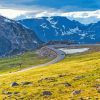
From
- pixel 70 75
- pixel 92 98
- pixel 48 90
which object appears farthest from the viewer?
pixel 70 75

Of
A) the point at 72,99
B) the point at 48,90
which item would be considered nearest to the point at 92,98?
the point at 72,99

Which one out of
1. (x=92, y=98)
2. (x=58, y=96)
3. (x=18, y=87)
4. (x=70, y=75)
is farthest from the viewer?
(x=70, y=75)

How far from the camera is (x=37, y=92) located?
98.9 m

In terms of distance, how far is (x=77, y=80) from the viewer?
112375 mm

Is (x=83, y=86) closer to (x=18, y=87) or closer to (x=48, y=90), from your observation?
(x=48, y=90)

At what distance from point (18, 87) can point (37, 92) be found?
12.7m

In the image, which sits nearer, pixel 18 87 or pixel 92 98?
pixel 92 98

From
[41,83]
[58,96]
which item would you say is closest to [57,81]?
[41,83]

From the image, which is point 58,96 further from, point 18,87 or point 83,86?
point 18,87

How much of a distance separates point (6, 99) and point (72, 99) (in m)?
17.8

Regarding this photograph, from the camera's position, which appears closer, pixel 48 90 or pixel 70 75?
pixel 48 90

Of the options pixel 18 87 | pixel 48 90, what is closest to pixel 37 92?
pixel 48 90

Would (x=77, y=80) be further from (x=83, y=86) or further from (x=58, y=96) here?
(x=58, y=96)

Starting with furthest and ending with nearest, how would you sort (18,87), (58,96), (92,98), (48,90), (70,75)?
(70,75) → (18,87) → (48,90) → (58,96) → (92,98)
